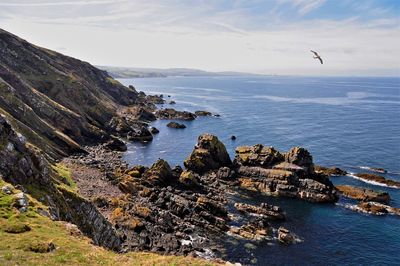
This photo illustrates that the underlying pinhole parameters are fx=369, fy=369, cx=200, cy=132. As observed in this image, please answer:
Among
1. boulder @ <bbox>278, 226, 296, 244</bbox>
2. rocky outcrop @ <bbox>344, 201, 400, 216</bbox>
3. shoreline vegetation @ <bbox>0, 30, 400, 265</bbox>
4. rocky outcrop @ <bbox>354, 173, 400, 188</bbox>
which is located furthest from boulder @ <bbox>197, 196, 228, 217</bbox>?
rocky outcrop @ <bbox>354, 173, 400, 188</bbox>

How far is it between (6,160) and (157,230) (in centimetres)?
2839

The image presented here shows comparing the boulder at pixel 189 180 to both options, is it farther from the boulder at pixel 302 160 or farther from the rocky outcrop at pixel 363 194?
the rocky outcrop at pixel 363 194

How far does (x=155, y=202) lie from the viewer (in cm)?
7569

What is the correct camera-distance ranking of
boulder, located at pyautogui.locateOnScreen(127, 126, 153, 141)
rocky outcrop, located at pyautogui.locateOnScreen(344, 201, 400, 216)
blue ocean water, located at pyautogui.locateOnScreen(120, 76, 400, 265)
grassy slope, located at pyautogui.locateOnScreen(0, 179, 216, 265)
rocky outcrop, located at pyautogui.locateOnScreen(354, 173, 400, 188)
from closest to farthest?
grassy slope, located at pyautogui.locateOnScreen(0, 179, 216, 265) → blue ocean water, located at pyautogui.locateOnScreen(120, 76, 400, 265) → rocky outcrop, located at pyautogui.locateOnScreen(344, 201, 400, 216) → rocky outcrop, located at pyautogui.locateOnScreen(354, 173, 400, 188) → boulder, located at pyautogui.locateOnScreen(127, 126, 153, 141)

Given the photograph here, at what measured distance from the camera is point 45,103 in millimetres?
124562

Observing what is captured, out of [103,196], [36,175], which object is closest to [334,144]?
[103,196]

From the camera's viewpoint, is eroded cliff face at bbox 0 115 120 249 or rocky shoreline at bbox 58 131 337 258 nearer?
eroded cliff face at bbox 0 115 120 249

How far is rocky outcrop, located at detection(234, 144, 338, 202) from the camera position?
8462cm

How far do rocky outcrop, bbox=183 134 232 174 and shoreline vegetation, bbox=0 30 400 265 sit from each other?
0.93 feet

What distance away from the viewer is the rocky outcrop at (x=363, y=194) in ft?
264

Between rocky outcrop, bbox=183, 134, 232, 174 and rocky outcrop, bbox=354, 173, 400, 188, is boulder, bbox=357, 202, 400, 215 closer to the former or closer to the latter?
rocky outcrop, bbox=354, 173, 400, 188

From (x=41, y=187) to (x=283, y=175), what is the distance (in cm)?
5946

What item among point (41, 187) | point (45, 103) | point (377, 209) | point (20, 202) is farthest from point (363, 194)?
point (45, 103)

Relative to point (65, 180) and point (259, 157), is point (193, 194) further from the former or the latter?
point (65, 180)
